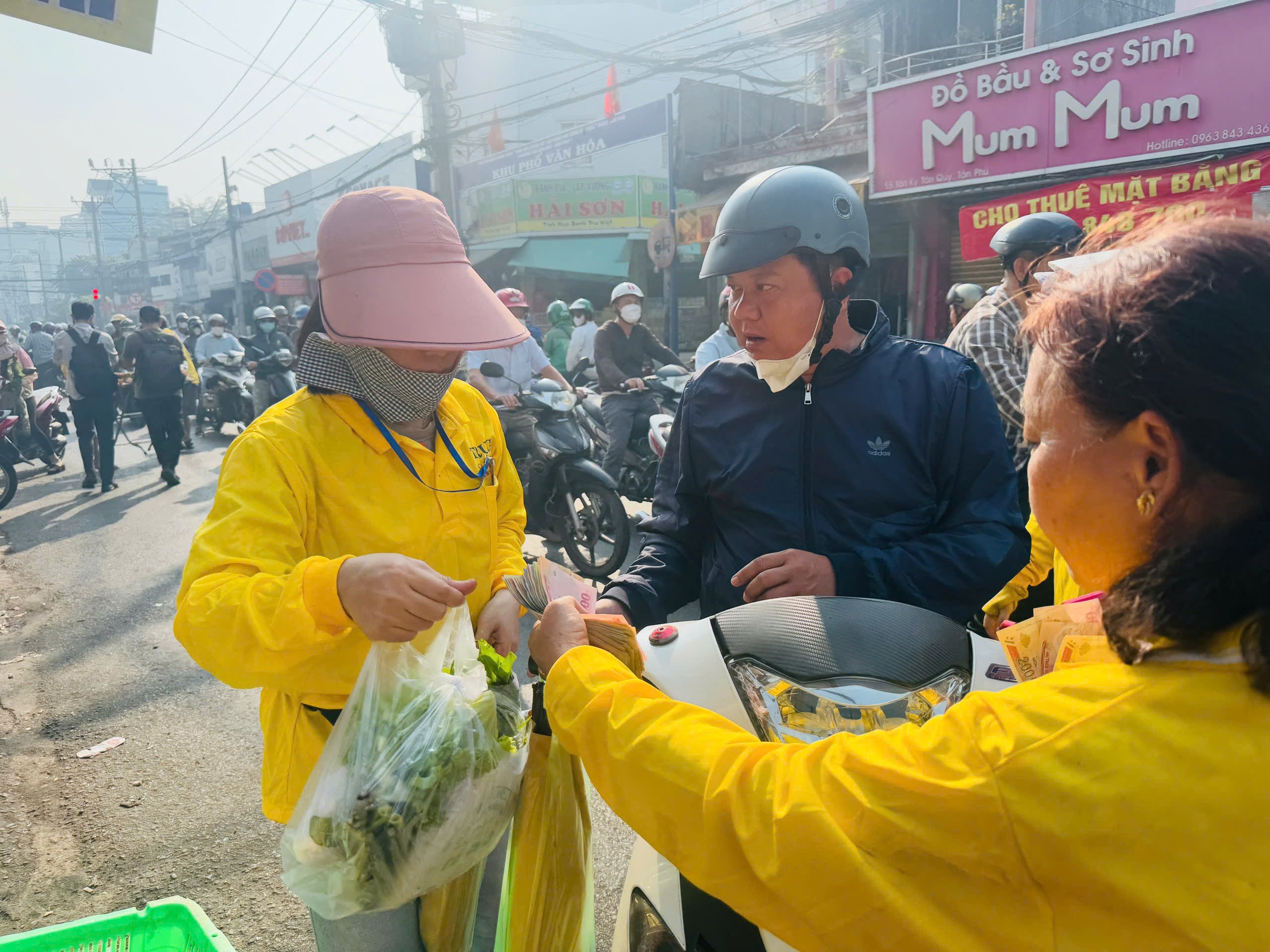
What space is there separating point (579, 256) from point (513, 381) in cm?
1560

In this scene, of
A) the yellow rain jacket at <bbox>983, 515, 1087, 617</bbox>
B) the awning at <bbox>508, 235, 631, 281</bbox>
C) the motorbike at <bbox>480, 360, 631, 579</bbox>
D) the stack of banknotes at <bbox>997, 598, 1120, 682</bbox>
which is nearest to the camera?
the stack of banknotes at <bbox>997, 598, 1120, 682</bbox>

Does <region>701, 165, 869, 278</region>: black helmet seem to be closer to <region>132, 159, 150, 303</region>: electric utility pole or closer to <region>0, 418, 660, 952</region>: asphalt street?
<region>0, 418, 660, 952</region>: asphalt street

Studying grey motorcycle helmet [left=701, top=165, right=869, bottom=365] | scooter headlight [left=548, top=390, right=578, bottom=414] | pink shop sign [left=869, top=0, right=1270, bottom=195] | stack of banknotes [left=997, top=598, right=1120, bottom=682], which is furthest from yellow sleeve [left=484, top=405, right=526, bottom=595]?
pink shop sign [left=869, top=0, right=1270, bottom=195]

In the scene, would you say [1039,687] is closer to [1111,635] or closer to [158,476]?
[1111,635]

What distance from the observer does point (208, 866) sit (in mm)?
2773

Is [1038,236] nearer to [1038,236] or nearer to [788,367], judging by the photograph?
[1038,236]

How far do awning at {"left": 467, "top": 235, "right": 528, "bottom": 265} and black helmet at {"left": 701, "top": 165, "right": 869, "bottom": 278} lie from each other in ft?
70.3

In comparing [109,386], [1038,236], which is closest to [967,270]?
[1038,236]

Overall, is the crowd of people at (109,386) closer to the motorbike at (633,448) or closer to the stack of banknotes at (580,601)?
the motorbike at (633,448)

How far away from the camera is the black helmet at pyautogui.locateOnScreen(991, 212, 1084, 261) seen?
11.8 ft

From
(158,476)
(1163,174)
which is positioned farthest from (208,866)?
(1163,174)

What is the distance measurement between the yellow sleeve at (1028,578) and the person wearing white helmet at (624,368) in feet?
15.9

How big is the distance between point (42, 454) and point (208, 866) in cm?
958

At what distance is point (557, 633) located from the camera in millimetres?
1222
